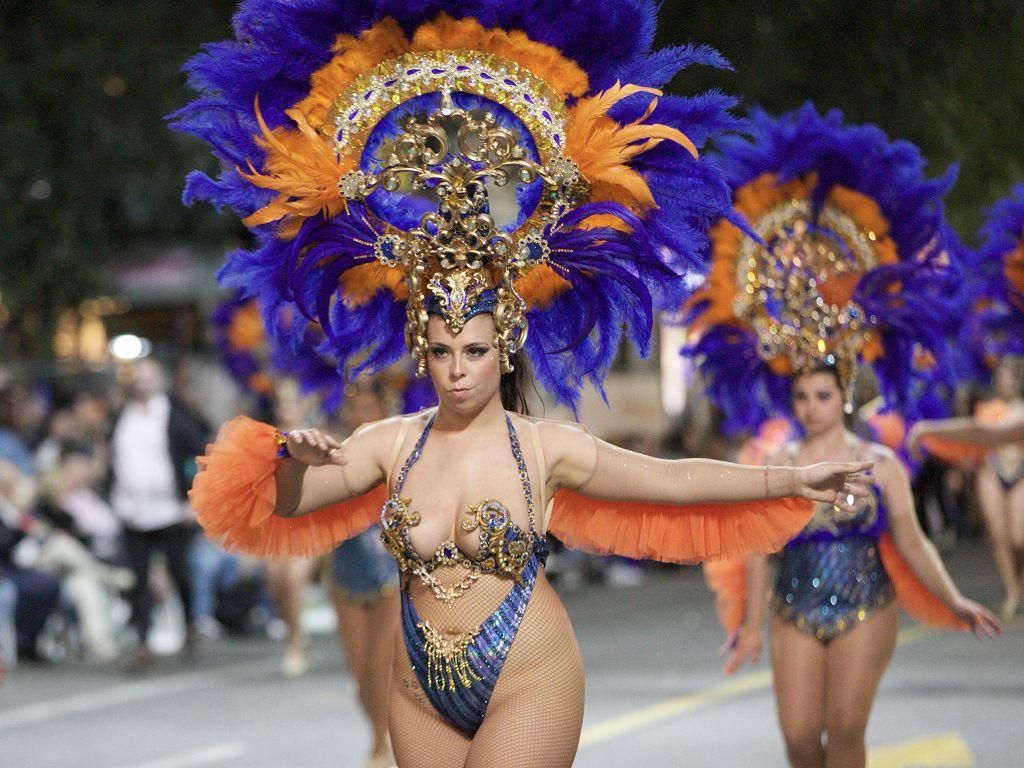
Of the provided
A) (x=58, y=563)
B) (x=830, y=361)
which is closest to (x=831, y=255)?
(x=830, y=361)

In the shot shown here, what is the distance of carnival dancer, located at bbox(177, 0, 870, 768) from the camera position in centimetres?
441

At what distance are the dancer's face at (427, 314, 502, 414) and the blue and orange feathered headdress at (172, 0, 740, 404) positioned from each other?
45mm

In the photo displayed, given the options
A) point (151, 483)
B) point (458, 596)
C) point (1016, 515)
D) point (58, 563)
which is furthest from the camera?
point (1016, 515)

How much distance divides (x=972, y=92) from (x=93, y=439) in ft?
32.0

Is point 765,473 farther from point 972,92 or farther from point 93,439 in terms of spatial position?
point 972,92

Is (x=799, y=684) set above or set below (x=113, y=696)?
above

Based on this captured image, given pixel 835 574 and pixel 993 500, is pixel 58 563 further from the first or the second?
pixel 835 574

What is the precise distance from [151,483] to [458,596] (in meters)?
7.79

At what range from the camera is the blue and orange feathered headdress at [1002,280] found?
27.6ft

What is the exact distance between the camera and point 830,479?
14.7ft

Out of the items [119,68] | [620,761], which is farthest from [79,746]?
[119,68]

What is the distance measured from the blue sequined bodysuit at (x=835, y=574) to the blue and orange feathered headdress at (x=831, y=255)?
736 mm

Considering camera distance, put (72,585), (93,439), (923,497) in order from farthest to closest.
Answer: (923,497)
(93,439)
(72,585)

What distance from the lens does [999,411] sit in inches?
498
